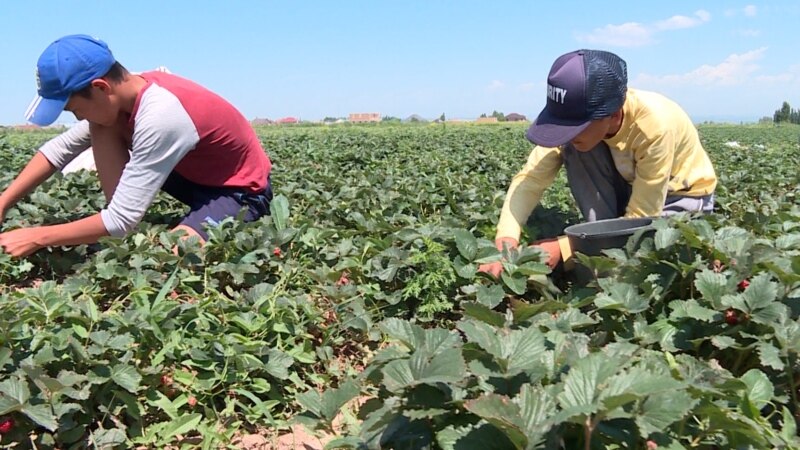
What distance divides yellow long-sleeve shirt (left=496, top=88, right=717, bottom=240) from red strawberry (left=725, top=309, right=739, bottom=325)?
3.08ft

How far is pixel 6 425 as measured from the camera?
160 centimetres

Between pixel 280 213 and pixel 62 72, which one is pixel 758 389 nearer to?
pixel 280 213

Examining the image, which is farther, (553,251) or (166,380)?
(553,251)

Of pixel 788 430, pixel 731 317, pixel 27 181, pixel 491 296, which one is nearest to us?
pixel 788 430

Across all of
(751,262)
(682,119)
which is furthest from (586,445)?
(682,119)

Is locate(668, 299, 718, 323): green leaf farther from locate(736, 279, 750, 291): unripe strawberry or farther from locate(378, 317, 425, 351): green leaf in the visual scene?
locate(378, 317, 425, 351): green leaf

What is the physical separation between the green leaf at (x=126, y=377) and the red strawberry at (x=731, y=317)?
5.33 ft

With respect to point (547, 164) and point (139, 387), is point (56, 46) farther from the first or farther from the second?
point (547, 164)

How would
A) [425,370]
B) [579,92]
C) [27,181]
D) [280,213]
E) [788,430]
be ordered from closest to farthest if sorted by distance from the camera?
[425,370]
[788,430]
[579,92]
[280,213]
[27,181]

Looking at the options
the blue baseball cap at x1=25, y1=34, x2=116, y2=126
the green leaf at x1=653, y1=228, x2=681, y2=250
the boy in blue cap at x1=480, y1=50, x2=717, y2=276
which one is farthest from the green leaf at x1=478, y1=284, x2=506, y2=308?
the blue baseball cap at x1=25, y1=34, x2=116, y2=126

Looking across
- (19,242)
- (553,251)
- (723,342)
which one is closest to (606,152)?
(553,251)

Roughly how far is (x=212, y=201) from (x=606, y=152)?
76.3 inches

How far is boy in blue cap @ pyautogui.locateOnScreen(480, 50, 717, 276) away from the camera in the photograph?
240cm

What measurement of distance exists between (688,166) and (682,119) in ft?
0.84
